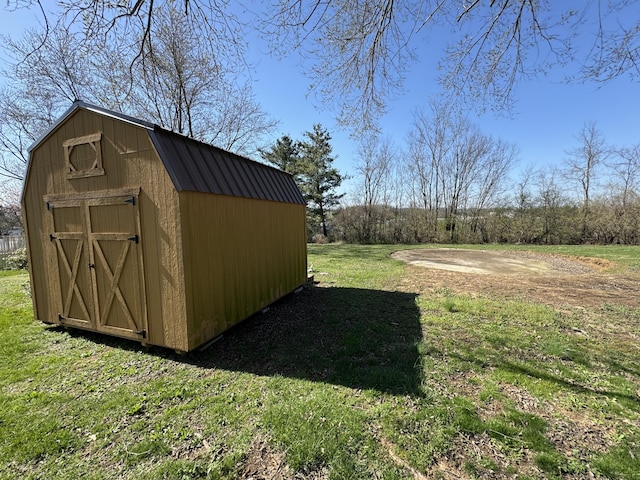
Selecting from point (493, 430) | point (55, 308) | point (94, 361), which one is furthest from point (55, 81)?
point (493, 430)

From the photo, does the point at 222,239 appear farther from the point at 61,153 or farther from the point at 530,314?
the point at 530,314

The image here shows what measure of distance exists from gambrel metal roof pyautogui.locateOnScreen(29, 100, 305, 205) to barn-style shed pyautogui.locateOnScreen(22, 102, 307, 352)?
0.05 ft

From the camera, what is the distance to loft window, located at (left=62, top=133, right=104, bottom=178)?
10.8 ft

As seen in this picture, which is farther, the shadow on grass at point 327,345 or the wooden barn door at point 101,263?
the wooden barn door at point 101,263

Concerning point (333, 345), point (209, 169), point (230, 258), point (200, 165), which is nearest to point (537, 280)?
point (333, 345)

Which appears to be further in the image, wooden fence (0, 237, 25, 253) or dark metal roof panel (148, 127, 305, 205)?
wooden fence (0, 237, 25, 253)

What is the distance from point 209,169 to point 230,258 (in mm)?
1210

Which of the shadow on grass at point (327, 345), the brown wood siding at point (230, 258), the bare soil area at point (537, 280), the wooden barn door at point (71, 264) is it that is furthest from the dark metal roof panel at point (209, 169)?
the bare soil area at point (537, 280)

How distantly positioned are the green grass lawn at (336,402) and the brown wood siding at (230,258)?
1.53ft

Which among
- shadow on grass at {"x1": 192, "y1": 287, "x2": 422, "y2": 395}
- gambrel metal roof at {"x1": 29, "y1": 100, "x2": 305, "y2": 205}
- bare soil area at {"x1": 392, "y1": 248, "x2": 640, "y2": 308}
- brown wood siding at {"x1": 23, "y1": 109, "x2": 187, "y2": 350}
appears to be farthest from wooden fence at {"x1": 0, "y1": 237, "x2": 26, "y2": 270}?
bare soil area at {"x1": 392, "y1": 248, "x2": 640, "y2": 308}

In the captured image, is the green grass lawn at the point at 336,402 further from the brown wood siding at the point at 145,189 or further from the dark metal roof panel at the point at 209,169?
the dark metal roof panel at the point at 209,169

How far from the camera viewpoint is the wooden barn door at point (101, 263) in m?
3.26

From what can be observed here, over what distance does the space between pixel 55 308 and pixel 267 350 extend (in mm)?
3231

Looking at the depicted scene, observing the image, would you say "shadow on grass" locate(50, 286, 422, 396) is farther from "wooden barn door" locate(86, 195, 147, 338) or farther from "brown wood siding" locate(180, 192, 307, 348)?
"wooden barn door" locate(86, 195, 147, 338)
